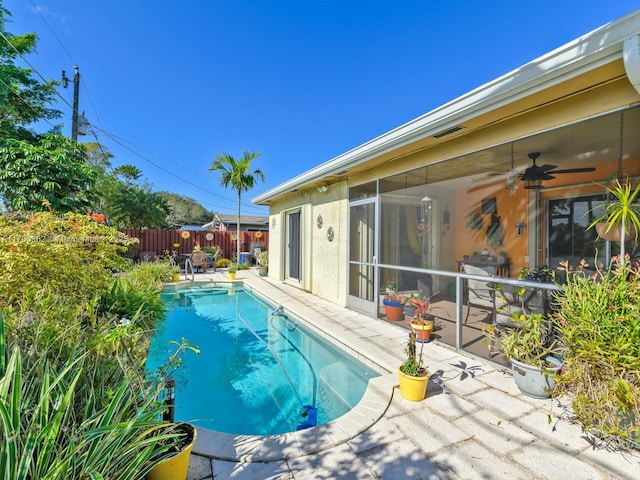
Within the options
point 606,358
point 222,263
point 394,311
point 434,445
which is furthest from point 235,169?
point 606,358

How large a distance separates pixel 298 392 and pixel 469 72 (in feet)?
33.4

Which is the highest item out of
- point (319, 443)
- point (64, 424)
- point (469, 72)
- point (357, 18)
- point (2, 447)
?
point (357, 18)

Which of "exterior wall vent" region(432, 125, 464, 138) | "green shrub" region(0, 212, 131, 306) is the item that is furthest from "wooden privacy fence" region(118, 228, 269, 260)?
"exterior wall vent" region(432, 125, 464, 138)

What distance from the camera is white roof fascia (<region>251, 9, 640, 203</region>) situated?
210 cm

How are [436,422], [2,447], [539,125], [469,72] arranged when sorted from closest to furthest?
[2,447], [436,422], [539,125], [469,72]

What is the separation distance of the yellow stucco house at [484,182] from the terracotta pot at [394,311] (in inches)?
11.3

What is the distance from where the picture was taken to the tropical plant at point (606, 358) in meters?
1.93

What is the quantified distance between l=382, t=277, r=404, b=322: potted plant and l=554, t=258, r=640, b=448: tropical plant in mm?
2764

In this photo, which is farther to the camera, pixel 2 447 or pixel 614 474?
pixel 614 474

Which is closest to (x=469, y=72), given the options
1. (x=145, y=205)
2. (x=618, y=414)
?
(x=618, y=414)

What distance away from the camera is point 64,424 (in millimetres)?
1492

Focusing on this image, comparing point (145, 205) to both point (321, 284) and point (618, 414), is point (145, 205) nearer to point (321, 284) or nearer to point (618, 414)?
point (321, 284)

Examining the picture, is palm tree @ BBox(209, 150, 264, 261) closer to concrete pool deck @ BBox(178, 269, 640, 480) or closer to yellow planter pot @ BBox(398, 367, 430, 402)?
concrete pool deck @ BBox(178, 269, 640, 480)

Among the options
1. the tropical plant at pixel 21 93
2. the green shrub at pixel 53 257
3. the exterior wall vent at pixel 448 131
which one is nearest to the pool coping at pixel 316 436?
the green shrub at pixel 53 257
